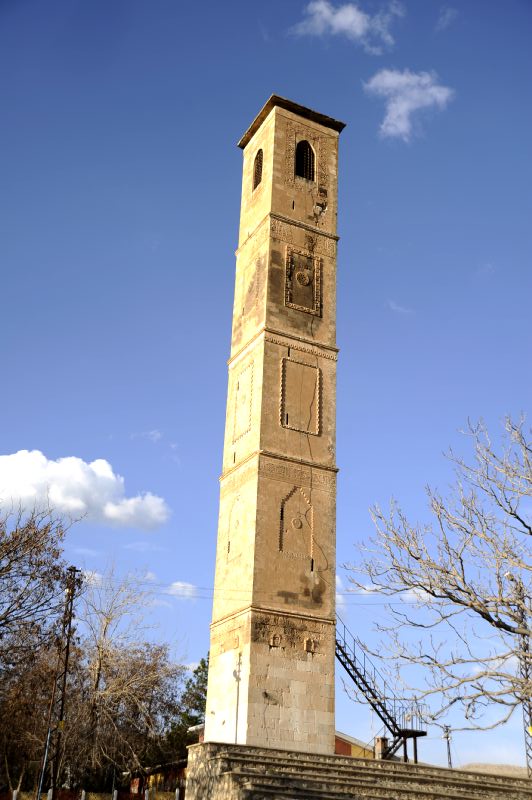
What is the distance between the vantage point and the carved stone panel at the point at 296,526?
75.5 ft

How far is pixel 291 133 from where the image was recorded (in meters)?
28.7

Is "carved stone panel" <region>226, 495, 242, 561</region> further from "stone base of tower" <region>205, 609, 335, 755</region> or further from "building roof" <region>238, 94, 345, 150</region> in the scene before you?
"building roof" <region>238, 94, 345, 150</region>

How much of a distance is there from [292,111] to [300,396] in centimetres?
1058

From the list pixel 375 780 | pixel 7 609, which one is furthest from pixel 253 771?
pixel 7 609

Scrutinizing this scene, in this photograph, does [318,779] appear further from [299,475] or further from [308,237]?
[308,237]

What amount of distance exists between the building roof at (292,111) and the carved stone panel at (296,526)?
13.4 metres

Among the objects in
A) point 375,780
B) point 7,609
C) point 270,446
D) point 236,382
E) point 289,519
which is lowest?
point 375,780

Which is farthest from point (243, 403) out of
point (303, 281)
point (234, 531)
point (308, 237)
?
point (308, 237)

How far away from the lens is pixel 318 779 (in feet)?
52.9

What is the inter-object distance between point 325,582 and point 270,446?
4.02m

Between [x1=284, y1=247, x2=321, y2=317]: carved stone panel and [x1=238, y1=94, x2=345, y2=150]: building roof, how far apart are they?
560 cm

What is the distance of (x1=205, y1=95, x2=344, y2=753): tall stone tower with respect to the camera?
70.6 ft

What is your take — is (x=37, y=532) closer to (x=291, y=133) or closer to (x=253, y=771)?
(x=253, y=771)

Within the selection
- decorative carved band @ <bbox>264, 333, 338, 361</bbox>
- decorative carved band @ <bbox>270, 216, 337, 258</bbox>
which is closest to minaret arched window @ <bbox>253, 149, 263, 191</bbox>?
decorative carved band @ <bbox>270, 216, 337, 258</bbox>
